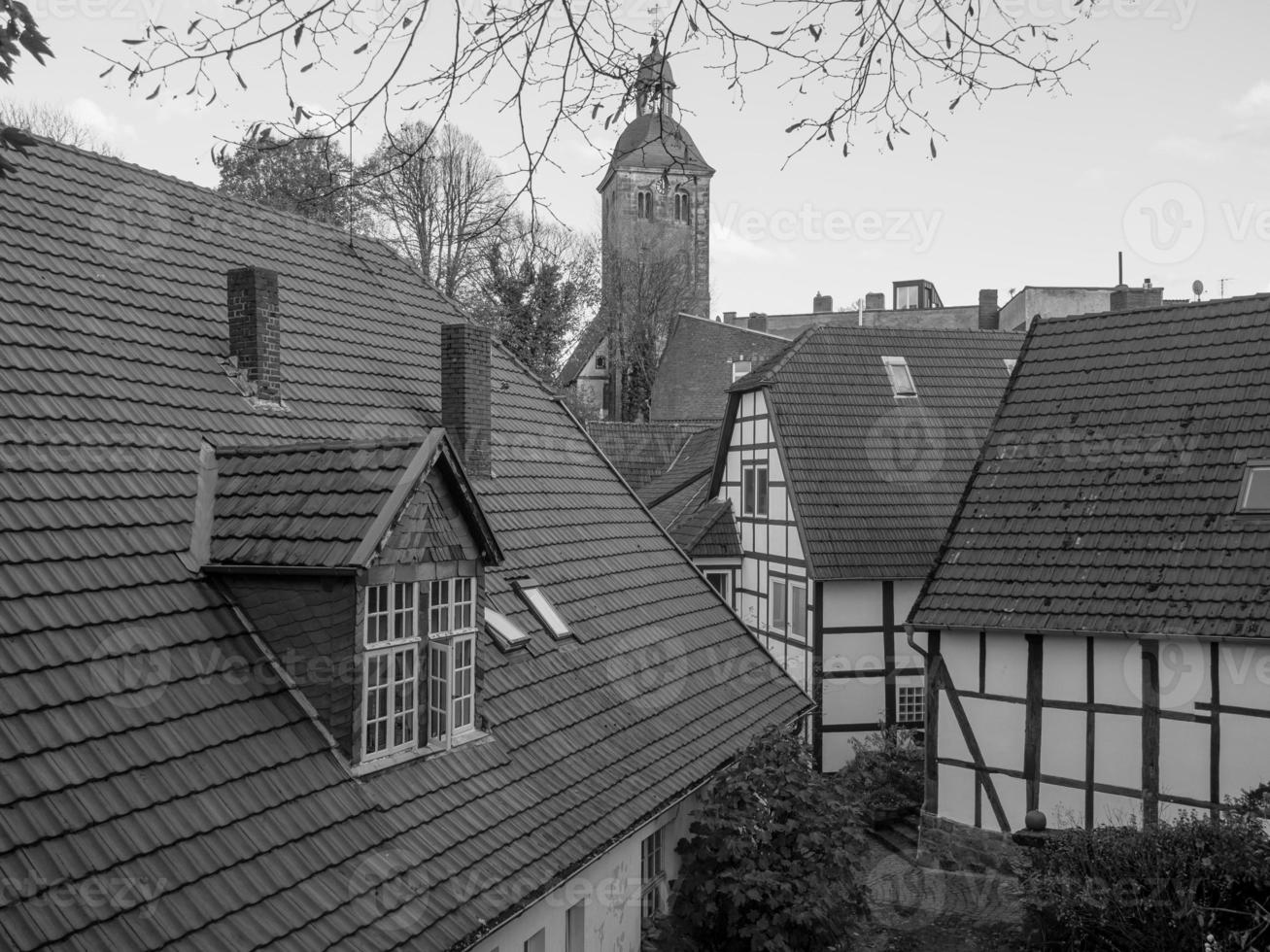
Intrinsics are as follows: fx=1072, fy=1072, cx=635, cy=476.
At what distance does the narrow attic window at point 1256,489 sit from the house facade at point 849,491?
6775 mm

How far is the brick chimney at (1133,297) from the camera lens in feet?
88.3

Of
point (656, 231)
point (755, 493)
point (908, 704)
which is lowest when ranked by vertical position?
point (908, 704)

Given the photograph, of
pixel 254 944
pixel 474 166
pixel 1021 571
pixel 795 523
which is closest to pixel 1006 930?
pixel 1021 571

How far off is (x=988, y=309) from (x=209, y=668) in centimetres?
5304

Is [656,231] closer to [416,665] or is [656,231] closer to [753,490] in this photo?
[753,490]

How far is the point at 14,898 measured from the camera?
4156mm

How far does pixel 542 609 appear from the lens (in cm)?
964

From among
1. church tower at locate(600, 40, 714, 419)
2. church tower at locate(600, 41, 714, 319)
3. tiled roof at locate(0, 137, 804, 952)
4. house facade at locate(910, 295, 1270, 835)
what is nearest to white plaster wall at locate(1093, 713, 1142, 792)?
house facade at locate(910, 295, 1270, 835)

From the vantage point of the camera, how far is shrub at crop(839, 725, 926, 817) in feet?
56.0

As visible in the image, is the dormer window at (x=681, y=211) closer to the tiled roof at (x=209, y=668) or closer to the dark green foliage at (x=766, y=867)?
the tiled roof at (x=209, y=668)

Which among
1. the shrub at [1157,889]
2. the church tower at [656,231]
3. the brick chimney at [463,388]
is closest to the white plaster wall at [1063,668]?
the shrub at [1157,889]

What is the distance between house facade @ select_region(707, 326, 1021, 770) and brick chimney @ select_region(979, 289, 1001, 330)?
31359 mm

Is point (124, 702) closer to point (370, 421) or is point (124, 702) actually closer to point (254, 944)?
point (254, 944)

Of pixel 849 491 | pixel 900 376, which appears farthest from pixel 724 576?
pixel 900 376
